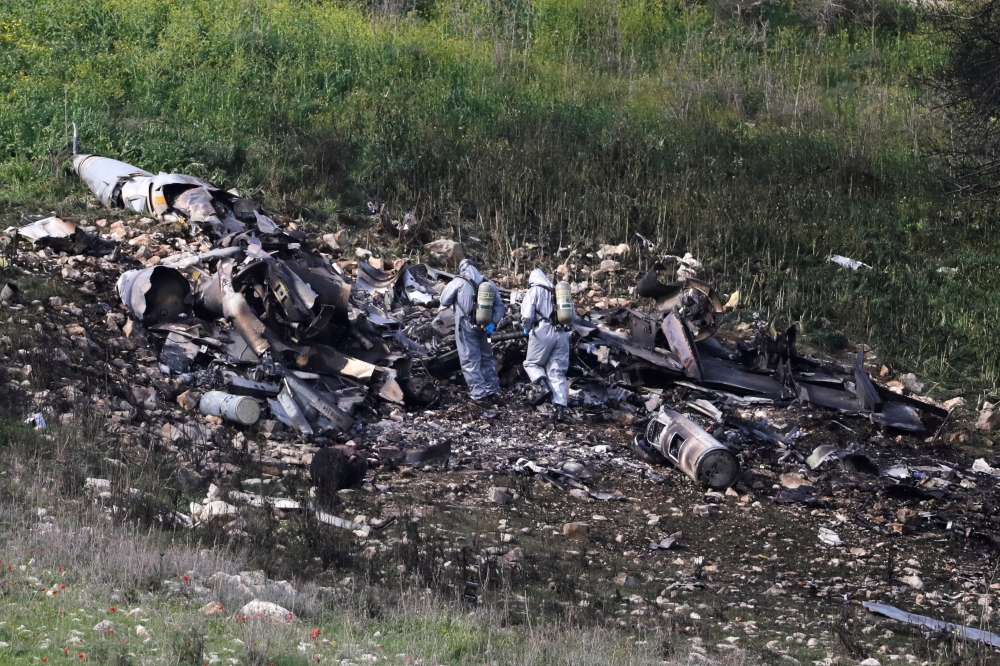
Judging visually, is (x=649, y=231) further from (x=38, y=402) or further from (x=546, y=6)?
(x=38, y=402)

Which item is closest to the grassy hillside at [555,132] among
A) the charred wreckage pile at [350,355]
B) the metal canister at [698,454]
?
the charred wreckage pile at [350,355]

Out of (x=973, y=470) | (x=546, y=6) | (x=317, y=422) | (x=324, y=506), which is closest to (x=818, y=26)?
(x=546, y=6)

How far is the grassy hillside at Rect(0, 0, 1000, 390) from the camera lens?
14438 mm

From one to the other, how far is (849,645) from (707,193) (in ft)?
35.1

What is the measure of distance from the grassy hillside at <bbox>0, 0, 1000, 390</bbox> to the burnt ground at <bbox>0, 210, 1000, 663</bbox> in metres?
4.12

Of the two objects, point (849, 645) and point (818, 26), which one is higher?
point (818, 26)

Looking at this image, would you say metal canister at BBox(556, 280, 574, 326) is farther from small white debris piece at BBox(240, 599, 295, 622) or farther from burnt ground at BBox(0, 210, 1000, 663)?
small white debris piece at BBox(240, 599, 295, 622)

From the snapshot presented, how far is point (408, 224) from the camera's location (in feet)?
49.2

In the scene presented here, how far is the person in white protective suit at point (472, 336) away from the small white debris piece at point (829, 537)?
12.4 ft

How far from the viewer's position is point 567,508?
8.29 metres

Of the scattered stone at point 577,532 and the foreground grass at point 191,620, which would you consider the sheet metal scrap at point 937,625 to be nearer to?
the foreground grass at point 191,620

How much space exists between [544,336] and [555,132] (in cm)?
722

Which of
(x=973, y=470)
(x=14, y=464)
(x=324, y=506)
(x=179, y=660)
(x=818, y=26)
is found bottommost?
(x=973, y=470)

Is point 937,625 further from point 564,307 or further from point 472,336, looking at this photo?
point 472,336
